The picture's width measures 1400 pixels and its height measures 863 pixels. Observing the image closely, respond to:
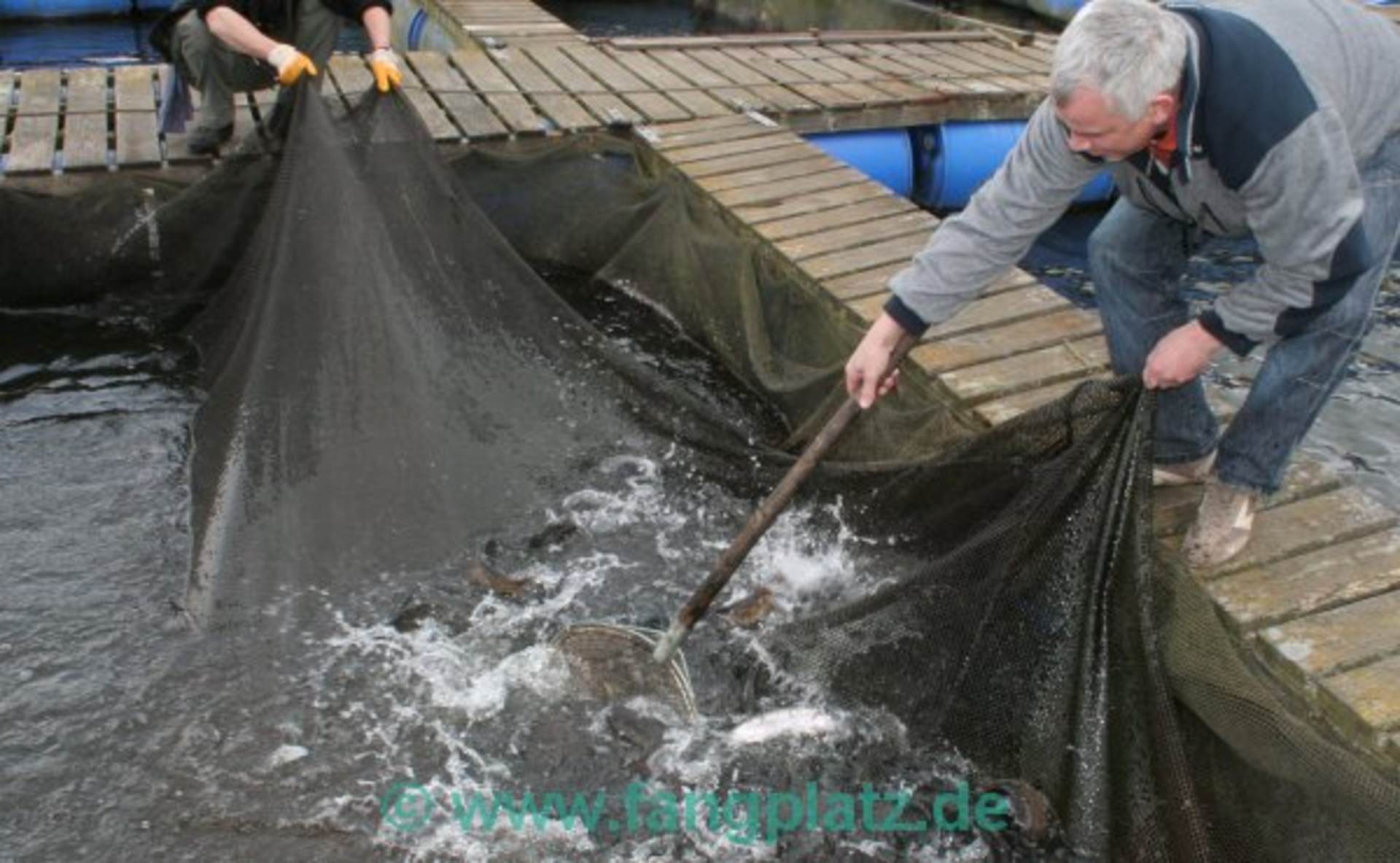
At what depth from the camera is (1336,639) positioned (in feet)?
9.76

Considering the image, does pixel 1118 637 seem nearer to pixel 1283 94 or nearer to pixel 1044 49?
pixel 1283 94

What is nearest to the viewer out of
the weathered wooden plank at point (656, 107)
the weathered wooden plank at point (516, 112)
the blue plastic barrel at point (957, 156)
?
the weathered wooden plank at point (516, 112)

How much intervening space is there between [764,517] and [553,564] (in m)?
1.17

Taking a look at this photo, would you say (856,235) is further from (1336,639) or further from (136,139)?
(136,139)

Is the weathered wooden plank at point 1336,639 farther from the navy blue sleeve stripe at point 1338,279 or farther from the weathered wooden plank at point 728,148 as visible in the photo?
the weathered wooden plank at point 728,148

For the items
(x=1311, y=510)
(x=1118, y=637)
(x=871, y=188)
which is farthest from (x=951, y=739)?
(x=871, y=188)

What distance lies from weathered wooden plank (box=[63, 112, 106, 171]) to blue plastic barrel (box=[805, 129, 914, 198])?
406 cm

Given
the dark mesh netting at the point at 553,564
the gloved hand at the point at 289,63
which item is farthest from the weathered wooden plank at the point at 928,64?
the gloved hand at the point at 289,63

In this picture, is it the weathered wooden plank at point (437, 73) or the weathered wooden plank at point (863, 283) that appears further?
the weathered wooden plank at point (437, 73)

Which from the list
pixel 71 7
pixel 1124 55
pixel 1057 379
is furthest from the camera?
pixel 71 7

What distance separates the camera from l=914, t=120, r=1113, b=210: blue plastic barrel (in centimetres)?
748

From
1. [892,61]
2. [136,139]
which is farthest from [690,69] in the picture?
[136,139]

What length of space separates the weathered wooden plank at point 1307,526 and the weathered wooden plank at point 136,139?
5097mm

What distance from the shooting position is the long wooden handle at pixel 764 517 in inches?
128
